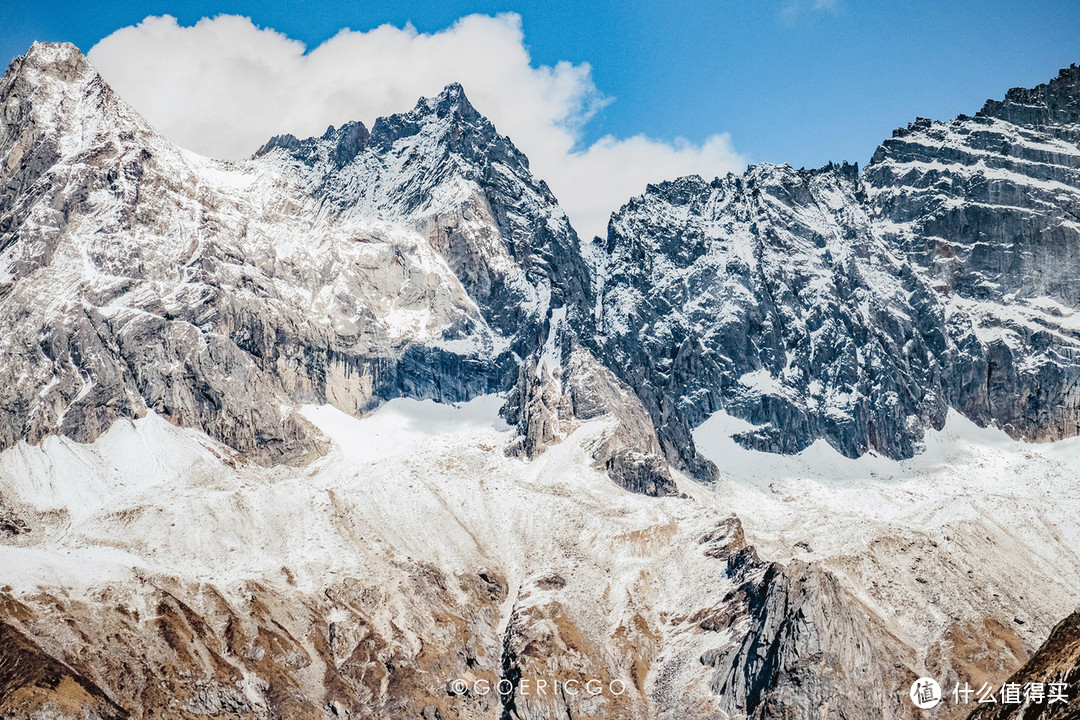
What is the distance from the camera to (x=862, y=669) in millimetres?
197250

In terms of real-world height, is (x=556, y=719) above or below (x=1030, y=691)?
below

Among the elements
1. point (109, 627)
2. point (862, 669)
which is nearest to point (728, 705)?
point (862, 669)

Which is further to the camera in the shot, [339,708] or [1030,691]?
[339,708]

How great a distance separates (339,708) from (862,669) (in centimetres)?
8976

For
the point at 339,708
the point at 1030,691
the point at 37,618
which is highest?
the point at 1030,691

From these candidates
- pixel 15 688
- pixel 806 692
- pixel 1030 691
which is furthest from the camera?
pixel 806 692

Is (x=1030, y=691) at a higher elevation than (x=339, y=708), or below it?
higher

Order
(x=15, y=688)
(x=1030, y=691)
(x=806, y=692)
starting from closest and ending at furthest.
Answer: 1. (x=1030, y=691)
2. (x=15, y=688)
3. (x=806, y=692)

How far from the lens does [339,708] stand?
650 feet

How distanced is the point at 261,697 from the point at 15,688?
39481 mm

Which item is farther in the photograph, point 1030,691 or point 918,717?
point 918,717

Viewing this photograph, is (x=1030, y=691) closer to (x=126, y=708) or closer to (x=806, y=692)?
(x=806, y=692)

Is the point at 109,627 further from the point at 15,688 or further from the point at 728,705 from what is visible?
the point at 728,705

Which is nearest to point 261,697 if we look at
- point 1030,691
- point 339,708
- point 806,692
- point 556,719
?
point 339,708
